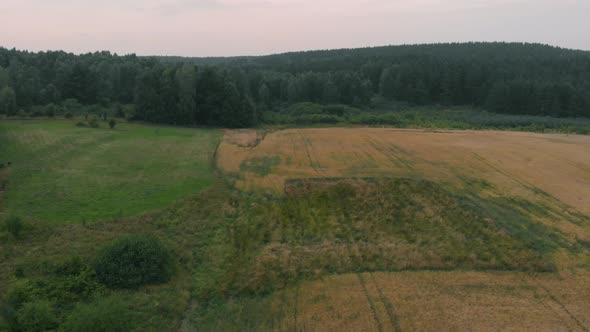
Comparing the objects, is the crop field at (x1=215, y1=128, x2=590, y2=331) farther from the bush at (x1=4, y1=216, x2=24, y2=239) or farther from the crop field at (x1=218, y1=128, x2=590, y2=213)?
the bush at (x1=4, y1=216, x2=24, y2=239)

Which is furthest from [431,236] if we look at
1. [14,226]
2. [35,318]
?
[14,226]

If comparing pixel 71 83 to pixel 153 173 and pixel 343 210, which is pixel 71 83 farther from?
pixel 343 210

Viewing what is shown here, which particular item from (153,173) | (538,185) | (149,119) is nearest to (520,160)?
(538,185)

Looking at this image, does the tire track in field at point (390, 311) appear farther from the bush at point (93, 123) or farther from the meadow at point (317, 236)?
the bush at point (93, 123)

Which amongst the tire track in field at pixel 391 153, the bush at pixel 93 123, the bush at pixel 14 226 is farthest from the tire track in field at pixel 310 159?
the bush at pixel 93 123

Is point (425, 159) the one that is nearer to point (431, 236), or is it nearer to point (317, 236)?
point (431, 236)

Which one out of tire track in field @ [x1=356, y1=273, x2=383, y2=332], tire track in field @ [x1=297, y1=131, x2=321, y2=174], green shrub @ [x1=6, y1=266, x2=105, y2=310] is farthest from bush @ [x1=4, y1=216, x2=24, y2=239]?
tire track in field @ [x1=297, y1=131, x2=321, y2=174]

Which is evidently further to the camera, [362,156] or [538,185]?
[362,156]

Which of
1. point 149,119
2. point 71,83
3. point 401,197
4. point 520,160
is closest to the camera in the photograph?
point 401,197

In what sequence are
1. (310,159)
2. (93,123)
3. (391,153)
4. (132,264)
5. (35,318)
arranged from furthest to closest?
(93,123)
(391,153)
(310,159)
(132,264)
(35,318)
